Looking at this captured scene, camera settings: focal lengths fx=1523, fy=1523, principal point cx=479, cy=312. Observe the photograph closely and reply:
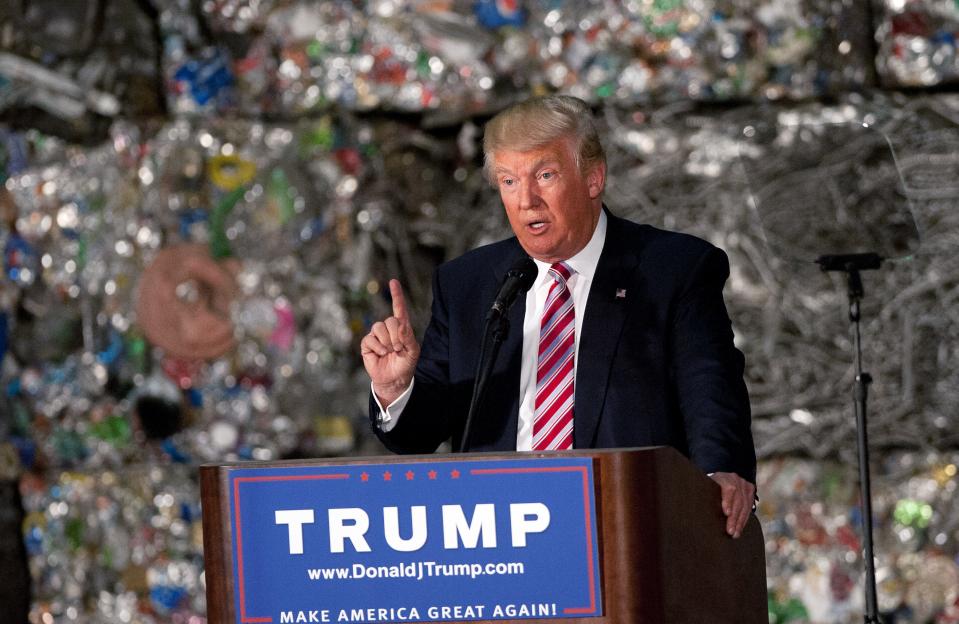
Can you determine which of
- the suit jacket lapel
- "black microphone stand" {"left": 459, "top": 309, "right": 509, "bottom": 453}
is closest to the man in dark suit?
the suit jacket lapel

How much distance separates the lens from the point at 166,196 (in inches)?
174

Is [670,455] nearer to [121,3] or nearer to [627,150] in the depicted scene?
[627,150]

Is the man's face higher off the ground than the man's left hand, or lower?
higher

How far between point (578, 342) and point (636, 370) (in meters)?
0.11

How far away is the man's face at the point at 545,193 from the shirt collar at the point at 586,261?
0.04 m

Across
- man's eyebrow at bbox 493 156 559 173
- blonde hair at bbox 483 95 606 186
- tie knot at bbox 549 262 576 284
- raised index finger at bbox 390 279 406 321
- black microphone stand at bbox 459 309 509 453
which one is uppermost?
blonde hair at bbox 483 95 606 186

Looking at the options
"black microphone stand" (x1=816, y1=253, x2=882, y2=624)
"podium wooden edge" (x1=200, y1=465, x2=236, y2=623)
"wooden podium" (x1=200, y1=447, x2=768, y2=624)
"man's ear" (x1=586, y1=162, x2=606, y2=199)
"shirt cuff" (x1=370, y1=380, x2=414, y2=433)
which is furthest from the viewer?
"black microphone stand" (x1=816, y1=253, x2=882, y2=624)

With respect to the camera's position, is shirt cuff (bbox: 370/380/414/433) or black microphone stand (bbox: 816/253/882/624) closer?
shirt cuff (bbox: 370/380/414/433)

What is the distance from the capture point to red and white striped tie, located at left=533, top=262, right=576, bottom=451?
2.47 metres

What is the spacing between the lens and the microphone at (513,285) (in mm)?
2293

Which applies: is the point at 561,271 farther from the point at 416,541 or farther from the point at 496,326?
the point at 416,541

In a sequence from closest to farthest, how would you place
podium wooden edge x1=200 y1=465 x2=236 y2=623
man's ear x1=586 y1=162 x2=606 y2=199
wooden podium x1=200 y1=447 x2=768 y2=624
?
wooden podium x1=200 y1=447 x2=768 y2=624, podium wooden edge x1=200 y1=465 x2=236 y2=623, man's ear x1=586 y1=162 x2=606 y2=199

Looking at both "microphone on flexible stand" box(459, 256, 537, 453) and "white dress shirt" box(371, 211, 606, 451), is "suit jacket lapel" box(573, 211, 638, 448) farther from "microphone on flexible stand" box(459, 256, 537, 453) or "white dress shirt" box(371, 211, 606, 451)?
"microphone on flexible stand" box(459, 256, 537, 453)

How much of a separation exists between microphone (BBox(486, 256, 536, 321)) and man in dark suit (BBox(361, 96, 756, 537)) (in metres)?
0.16
